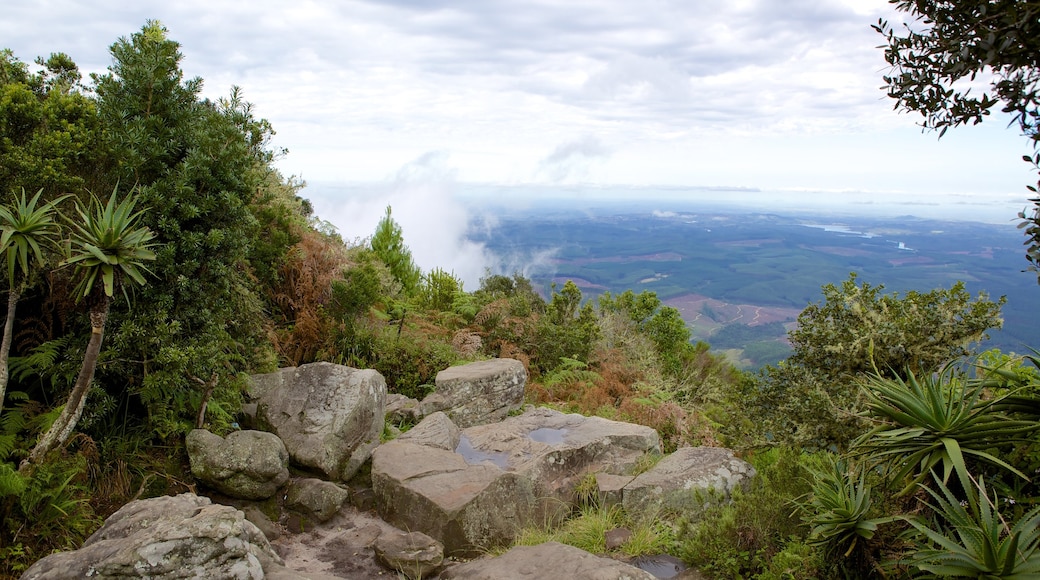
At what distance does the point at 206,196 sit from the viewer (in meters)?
6.14

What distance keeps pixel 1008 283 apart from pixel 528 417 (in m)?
54.9

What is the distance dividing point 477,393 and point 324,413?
2.74m

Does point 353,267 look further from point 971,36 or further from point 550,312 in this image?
point 971,36

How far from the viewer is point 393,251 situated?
15000mm

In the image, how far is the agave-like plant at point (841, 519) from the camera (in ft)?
14.4

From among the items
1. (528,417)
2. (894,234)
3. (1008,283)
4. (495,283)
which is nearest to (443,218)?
(894,234)

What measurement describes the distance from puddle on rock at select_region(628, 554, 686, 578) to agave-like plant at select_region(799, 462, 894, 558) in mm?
1289

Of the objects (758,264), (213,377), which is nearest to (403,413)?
(213,377)

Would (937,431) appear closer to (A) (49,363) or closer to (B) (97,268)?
(B) (97,268)

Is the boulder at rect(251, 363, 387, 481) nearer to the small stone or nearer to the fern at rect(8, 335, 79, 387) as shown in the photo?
the fern at rect(8, 335, 79, 387)

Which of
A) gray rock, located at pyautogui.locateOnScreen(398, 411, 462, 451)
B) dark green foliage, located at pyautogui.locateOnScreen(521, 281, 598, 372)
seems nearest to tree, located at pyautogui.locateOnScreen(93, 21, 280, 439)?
gray rock, located at pyautogui.locateOnScreen(398, 411, 462, 451)

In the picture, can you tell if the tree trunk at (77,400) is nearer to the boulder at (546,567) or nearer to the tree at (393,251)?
the boulder at (546,567)

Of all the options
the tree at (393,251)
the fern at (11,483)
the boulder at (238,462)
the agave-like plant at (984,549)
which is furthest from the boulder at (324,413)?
the tree at (393,251)

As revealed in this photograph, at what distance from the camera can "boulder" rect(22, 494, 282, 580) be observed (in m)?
3.81
